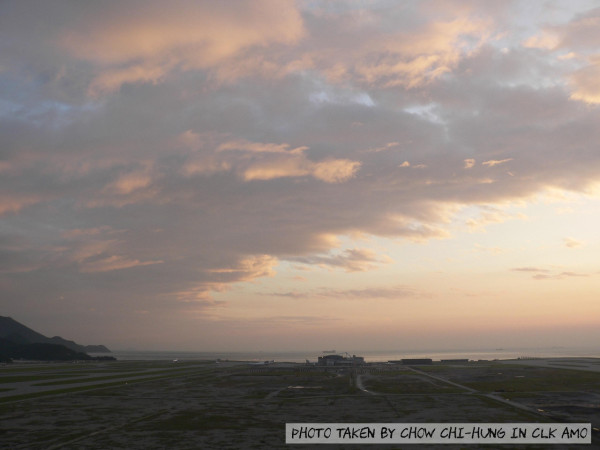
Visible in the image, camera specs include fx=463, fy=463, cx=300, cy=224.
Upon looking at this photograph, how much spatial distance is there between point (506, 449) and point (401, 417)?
43.6 feet

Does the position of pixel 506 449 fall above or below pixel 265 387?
above

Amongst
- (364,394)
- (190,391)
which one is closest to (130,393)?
(190,391)

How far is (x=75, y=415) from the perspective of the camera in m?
45.8

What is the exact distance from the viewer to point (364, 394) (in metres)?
63.0

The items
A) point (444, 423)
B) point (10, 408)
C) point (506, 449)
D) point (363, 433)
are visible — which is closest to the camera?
point (506, 449)

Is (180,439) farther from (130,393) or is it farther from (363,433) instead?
(130,393)

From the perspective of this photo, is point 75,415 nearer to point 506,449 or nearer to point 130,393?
point 130,393

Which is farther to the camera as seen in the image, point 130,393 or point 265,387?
point 265,387

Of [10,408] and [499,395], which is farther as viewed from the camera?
[499,395]

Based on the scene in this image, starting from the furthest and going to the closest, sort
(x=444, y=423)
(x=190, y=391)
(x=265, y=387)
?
(x=265, y=387), (x=190, y=391), (x=444, y=423)

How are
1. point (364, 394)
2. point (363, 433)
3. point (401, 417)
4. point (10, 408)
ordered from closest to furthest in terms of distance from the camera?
point (363, 433)
point (401, 417)
point (10, 408)
point (364, 394)

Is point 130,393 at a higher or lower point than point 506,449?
lower

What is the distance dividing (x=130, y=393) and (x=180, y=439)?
3644cm

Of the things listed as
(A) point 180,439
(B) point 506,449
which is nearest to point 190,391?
(A) point 180,439
